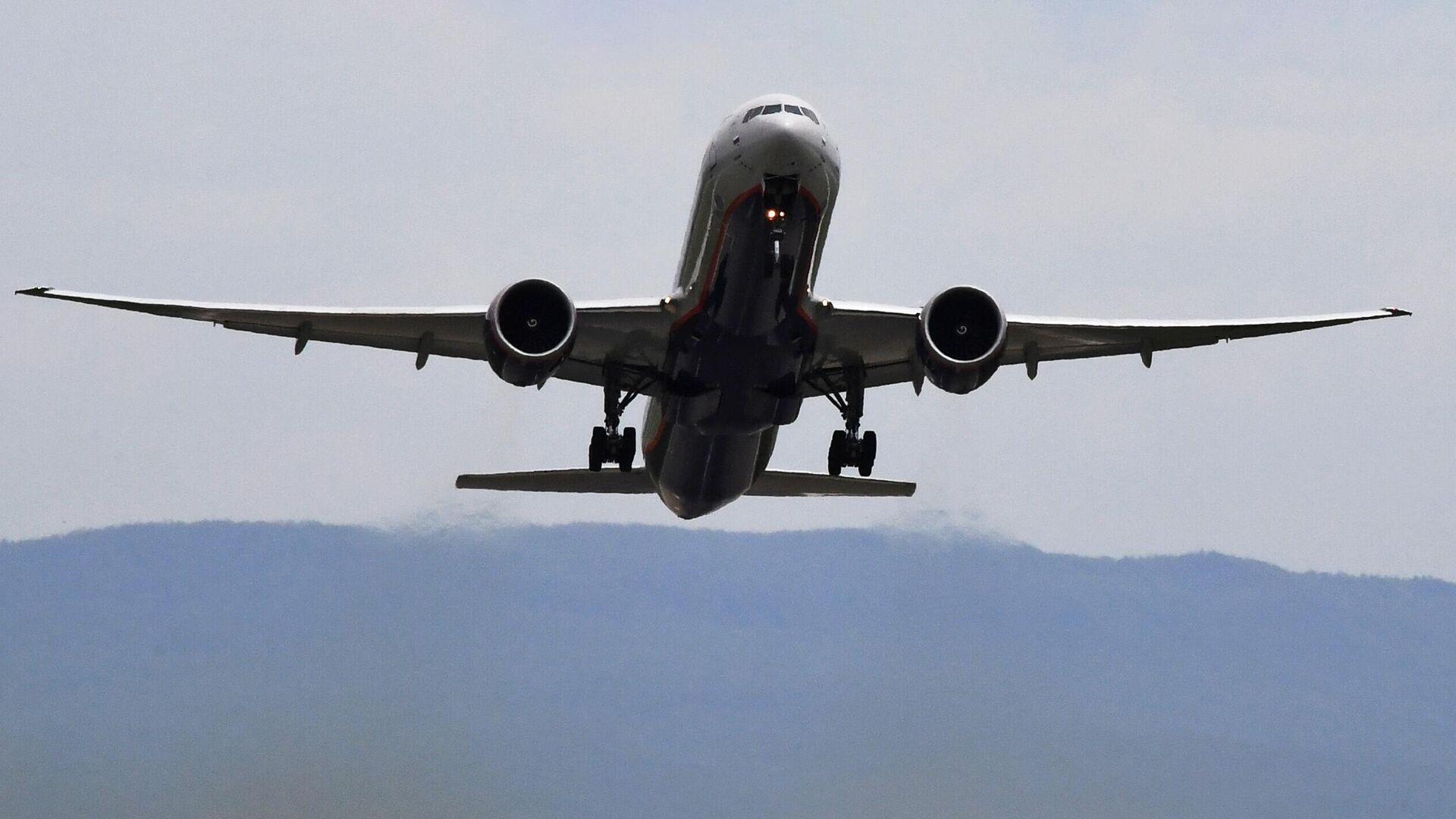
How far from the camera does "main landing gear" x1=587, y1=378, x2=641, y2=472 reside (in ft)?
92.7

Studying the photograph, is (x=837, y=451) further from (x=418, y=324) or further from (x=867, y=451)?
(x=418, y=324)

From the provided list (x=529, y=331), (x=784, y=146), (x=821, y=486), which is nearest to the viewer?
(x=784, y=146)

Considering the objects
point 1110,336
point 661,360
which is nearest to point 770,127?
point 661,360

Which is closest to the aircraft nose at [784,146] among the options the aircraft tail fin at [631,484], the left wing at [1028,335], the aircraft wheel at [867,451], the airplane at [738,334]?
the airplane at [738,334]

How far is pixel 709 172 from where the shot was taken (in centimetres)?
2425

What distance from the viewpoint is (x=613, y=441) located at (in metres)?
28.9

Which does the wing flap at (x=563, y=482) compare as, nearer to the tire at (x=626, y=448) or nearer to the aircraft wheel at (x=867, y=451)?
the tire at (x=626, y=448)

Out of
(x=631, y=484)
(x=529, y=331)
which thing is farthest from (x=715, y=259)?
(x=631, y=484)

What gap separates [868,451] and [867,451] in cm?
2

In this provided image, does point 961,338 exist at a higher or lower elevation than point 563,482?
higher

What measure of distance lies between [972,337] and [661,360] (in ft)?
16.6

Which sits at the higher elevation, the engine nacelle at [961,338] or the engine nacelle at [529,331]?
the engine nacelle at [961,338]

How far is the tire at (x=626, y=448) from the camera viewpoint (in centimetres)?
2895

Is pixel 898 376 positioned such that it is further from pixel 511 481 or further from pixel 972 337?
pixel 511 481
